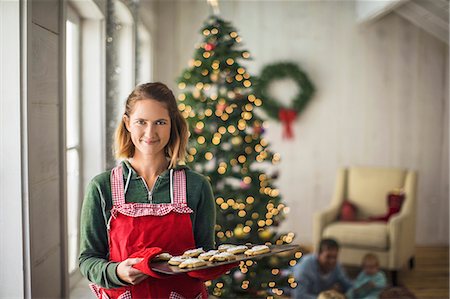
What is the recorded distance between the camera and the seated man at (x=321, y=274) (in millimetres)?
4824

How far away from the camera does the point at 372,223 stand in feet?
19.1

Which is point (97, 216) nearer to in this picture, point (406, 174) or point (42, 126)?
point (42, 126)

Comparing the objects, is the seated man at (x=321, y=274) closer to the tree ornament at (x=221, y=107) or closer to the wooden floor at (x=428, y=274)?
the wooden floor at (x=428, y=274)

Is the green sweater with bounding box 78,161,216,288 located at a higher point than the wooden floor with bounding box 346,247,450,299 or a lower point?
higher

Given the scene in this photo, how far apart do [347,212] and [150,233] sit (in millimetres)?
A: 4452

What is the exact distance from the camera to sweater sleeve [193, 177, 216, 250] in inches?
75.8

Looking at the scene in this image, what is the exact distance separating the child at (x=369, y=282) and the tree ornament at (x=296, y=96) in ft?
6.74

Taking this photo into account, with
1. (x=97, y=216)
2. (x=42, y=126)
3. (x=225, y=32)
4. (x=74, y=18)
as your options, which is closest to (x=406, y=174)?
(x=225, y=32)

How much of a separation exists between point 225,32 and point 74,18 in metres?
1.12

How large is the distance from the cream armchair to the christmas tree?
1.56 metres

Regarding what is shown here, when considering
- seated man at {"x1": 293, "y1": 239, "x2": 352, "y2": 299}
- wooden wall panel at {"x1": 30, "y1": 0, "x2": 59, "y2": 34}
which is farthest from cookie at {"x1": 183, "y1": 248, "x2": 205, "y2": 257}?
seated man at {"x1": 293, "y1": 239, "x2": 352, "y2": 299}

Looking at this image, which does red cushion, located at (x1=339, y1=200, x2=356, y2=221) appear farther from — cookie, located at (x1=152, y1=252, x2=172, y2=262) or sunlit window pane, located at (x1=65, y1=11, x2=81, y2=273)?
cookie, located at (x1=152, y1=252, x2=172, y2=262)

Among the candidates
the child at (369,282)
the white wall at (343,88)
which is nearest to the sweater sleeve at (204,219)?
the child at (369,282)

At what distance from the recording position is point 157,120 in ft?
6.09
